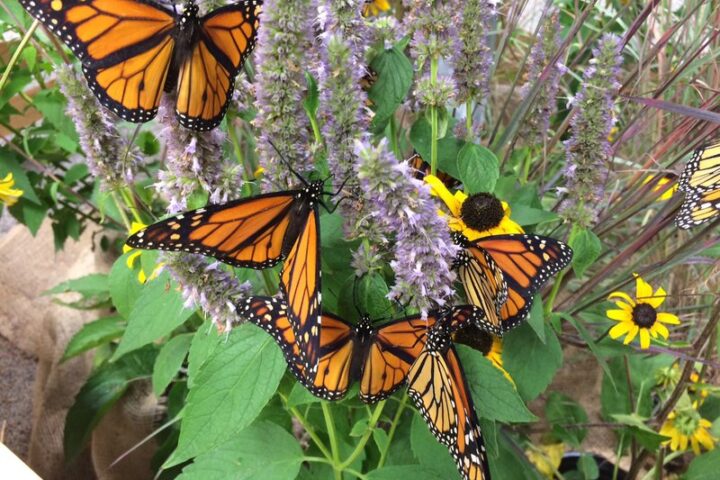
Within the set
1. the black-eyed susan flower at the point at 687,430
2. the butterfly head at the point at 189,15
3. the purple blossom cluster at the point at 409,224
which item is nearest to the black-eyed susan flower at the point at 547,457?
the black-eyed susan flower at the point at 687,430

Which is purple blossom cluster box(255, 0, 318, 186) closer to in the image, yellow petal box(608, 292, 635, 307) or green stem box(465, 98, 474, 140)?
green stem box(465, 98, 474, 140)

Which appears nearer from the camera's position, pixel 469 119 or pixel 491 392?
pixel 491 392

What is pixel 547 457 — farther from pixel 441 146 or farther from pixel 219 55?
pixel 219 55

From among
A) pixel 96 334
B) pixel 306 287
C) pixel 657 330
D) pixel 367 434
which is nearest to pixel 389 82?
pixel 306 287

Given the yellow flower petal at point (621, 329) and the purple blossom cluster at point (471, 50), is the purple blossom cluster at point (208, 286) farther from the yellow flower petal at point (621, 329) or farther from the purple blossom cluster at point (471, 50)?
the yellow flower petal at point (621, 329)

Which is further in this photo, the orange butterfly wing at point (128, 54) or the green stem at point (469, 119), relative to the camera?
the green stem at point (469, 119)
